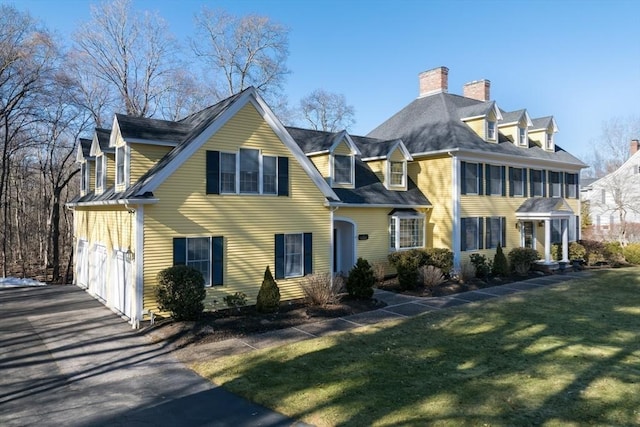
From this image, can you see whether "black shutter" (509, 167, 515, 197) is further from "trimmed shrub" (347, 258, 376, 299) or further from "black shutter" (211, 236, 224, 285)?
"black shutter" (211, 236, 224, 285)

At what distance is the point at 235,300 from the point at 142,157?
549 cm

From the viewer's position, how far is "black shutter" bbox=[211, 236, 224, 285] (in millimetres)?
13031

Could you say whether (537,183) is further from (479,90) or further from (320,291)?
(320,291)

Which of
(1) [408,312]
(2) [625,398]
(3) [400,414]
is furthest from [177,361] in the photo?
(2) [625,398]

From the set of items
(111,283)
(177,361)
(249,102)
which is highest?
(249,102)

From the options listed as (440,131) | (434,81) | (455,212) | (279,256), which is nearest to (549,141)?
(434,81)

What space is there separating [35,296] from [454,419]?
17.2m

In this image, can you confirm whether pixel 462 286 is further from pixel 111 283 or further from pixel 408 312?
pixel 111 283

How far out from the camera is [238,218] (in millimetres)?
13641

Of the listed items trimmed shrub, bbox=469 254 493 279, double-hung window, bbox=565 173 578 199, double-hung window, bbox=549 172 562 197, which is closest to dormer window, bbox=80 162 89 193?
trimmed shrub, bbox=469 254 493 279

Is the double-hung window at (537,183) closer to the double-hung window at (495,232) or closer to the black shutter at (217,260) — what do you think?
the double-hung window at (495,232)

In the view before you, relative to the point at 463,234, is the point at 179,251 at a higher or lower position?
lower

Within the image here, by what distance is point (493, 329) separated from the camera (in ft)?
38.0

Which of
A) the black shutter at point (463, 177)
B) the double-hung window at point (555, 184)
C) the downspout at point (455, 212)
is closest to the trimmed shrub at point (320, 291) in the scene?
the downspout at point (455, 212)
